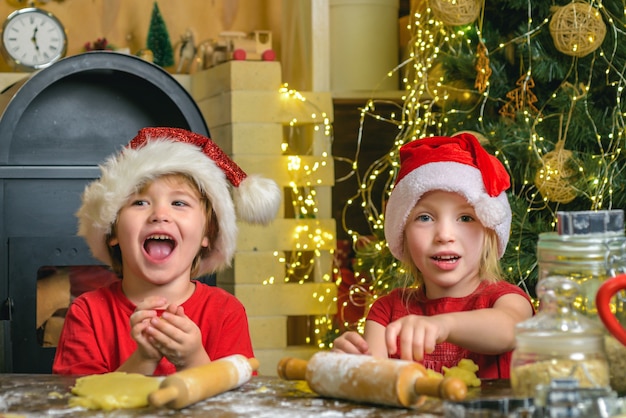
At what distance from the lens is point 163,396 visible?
3.27 ft

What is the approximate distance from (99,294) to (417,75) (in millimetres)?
1614

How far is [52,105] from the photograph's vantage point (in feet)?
10.6

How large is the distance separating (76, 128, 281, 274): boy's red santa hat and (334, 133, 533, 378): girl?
0.31 m

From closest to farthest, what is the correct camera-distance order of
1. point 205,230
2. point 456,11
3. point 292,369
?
1. point 292,369
2. point 205,230
3. point 456,11

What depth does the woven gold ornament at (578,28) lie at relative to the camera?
97.9 inches

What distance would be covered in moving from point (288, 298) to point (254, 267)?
150 mm

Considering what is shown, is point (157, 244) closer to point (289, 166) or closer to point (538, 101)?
point (538, 101)

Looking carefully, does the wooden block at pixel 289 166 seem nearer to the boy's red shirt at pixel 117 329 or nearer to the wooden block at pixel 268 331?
the wooden block at pixel 268 331

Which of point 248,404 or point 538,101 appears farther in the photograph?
point 538,101

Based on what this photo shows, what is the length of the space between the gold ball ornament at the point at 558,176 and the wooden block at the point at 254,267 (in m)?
1.03

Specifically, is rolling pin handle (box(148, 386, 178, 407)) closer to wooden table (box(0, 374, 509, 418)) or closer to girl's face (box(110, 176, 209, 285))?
wooden table (box(0, 374, 509, 418))

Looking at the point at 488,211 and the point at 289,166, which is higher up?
the point at 289,166

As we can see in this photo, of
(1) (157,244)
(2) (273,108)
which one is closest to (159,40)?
(2) (273,108)

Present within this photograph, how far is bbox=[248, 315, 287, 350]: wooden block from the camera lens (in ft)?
10.6
